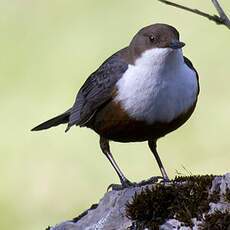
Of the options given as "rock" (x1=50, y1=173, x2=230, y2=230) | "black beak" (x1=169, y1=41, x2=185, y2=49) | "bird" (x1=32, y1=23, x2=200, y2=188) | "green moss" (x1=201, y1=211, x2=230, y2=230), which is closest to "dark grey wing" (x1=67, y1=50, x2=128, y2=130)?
"bird" (x1=32, y1=23, x2=200, y2=188)

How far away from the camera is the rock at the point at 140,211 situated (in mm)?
4418

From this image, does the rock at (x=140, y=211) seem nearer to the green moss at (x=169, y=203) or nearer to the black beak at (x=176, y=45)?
the green moss at (x=169, y=203)

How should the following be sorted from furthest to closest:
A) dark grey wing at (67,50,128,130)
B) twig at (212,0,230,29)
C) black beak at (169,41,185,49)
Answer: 1. dark grey wing at (67,50,128,130)
2. black beak at (169,41,185,49)
3. twig at (212,0,230,29)

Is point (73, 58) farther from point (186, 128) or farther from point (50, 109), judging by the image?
point (186, 128)

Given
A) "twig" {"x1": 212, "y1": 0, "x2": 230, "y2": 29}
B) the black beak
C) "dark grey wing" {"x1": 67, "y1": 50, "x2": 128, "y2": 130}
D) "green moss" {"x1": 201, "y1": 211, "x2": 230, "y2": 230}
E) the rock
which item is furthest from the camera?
"dark grey wing" {"x1": 67, "y1": 50, "x2": 128, "y2": 130}

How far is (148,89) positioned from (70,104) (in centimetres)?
366

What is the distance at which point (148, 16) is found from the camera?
420 inches

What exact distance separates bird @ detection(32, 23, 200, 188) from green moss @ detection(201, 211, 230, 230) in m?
1.11

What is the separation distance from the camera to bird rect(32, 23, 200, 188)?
5.47 metres

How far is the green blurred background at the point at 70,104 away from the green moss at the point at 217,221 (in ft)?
11.2

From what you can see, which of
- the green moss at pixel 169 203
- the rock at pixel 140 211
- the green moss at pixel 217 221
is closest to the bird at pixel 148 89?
the rock at pixel 140 211

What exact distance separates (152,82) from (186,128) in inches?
124

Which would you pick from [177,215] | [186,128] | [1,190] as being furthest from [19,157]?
[177,215]

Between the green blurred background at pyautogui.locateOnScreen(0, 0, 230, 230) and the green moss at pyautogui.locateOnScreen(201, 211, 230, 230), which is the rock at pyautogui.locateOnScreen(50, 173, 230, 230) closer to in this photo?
the green moss at pyautogui.locateOnScreen(201, 211, 230, 230)
